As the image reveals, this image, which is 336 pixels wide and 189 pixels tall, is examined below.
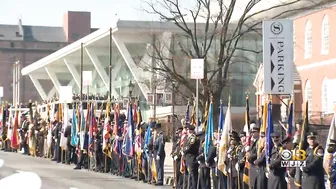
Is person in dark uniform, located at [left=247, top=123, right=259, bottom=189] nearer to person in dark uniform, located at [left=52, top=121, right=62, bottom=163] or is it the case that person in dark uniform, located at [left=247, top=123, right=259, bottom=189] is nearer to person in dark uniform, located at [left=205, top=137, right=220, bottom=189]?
person in dark uniform, located at [left=205, top=137, right=220, bottom=189]

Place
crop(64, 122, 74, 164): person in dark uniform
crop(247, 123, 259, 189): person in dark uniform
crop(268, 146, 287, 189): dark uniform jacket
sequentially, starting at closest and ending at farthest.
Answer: crop(268, 146, 287, 189): dark uniform jacket → crop(247, 123, 259, 189): person in dark uniform → crop(64, 122, 74, 164): person in dark uniform

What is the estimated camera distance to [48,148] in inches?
1358

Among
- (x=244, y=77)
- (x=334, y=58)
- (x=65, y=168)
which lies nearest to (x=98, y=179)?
(x=65, y=168)

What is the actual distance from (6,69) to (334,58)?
266ft

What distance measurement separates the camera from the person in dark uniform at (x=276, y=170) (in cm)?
1645

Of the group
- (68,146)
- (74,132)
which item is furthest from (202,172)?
(68,146)

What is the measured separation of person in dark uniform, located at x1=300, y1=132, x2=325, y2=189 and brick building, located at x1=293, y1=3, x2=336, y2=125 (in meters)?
32.5

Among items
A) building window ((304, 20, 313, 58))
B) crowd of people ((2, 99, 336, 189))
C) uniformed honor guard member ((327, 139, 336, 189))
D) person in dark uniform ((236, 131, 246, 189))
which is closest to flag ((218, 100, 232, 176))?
crowd of people ((2, 99, 336, 189))

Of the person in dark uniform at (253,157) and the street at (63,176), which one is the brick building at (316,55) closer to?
the street at (63,176)

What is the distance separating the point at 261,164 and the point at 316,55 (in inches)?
1451

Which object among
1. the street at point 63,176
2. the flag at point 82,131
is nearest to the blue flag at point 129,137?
the street at point 63,176

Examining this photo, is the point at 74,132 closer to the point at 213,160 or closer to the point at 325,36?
the point at 213,160

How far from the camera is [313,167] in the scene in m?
15.1

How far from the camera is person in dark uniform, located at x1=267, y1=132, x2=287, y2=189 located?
1645 centimetres
